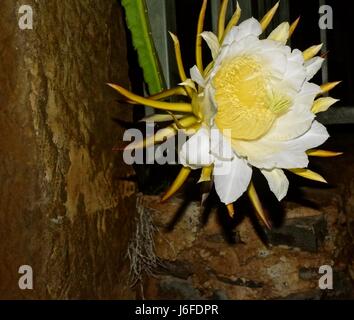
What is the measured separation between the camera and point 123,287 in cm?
166

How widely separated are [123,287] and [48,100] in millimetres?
783

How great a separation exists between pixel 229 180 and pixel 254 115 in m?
0.18

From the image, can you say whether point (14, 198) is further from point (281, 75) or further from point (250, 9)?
point (250, 9)

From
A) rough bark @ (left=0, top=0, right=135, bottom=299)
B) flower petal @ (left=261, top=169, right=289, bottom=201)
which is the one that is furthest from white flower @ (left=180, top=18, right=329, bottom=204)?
rough bark @ (left=0, top=0, right=135, bottom=299)

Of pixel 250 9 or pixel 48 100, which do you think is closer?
pixel 48 100

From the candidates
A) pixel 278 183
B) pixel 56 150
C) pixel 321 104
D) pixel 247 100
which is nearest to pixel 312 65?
pixel 321 104

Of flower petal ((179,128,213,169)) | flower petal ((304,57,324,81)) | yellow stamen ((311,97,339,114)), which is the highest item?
flower petal ((304,57,324,81))

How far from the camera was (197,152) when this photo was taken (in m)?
1.05

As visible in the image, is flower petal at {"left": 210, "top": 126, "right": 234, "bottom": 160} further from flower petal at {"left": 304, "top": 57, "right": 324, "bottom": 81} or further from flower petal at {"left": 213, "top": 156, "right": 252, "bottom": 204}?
flower petal at {"left": 304, "top": 57, "right": 324, "bottom": 81}

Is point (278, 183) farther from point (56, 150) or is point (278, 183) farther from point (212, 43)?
point (56, 150)

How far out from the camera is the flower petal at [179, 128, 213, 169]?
1.05 metres

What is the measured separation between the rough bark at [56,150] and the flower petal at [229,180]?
0.49 m

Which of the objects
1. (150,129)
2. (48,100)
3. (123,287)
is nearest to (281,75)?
(150,129)

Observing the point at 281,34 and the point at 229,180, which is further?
the point at 281,34
